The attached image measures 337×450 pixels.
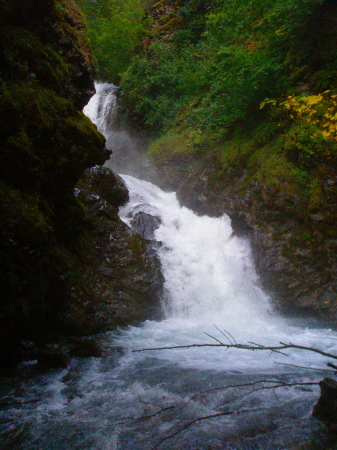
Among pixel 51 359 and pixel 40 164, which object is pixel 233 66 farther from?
pixel 51 359

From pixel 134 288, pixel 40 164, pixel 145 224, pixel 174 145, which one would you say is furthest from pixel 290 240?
pixel 174 145

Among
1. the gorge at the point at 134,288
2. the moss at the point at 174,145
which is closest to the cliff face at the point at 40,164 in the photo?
the gorge at the point at 134,288

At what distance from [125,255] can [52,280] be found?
2.62 meters

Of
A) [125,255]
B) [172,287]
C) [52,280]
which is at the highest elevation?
[125,255]

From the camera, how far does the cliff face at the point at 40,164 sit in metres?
4.17

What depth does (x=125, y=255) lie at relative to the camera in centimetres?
823

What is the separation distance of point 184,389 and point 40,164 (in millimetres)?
3931

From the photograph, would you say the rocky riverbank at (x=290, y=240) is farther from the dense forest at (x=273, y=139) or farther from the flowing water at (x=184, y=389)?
the flowing water at (x=184, y=389)

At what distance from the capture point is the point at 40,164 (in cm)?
471

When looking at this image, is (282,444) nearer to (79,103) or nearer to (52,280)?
(52,280)

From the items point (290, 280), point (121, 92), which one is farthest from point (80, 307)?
point (121, 92)

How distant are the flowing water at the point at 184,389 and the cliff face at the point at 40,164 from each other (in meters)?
1.09

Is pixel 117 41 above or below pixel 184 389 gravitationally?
above

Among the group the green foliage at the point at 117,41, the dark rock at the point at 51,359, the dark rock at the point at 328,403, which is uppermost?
the green foliage at the point at 117,41
